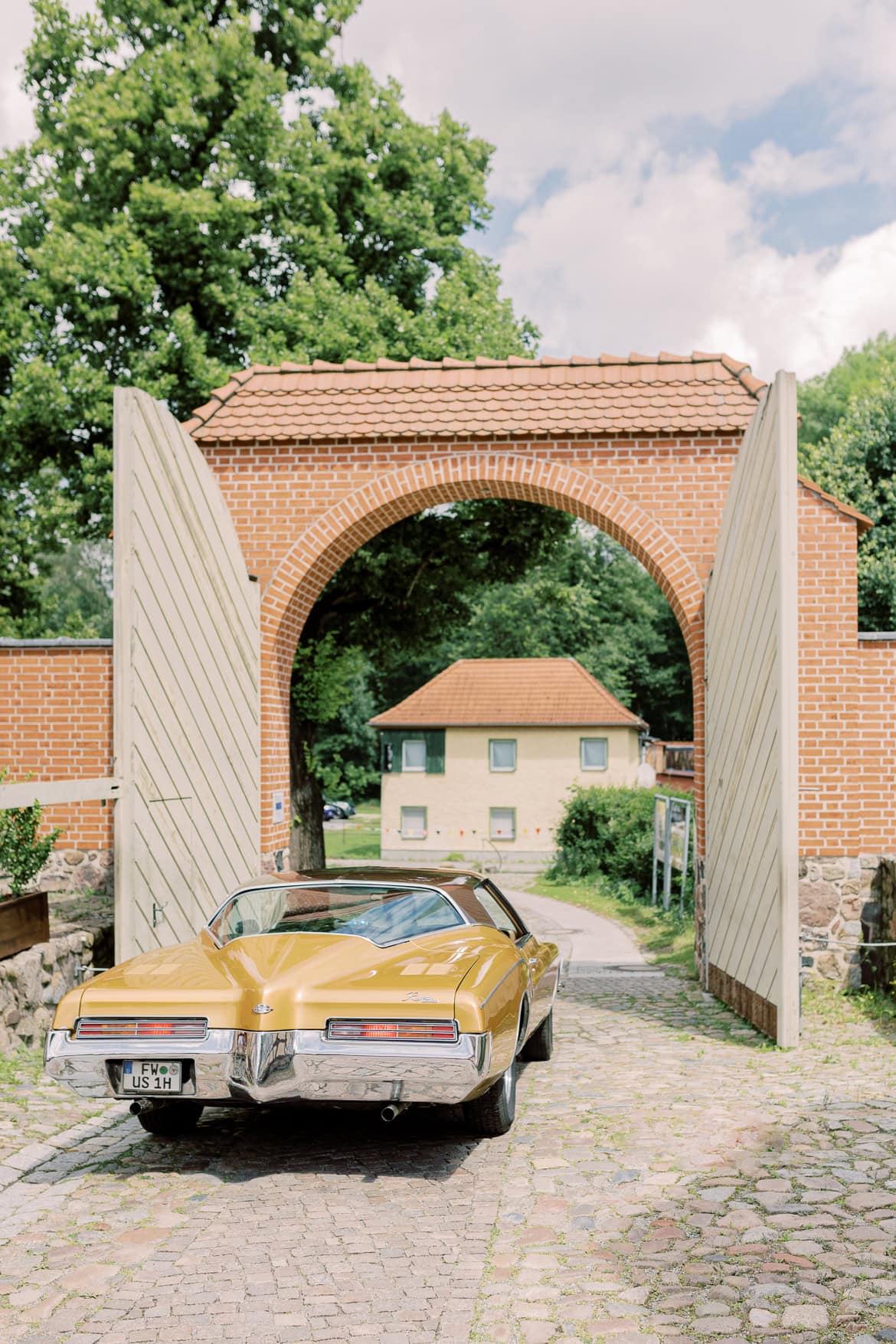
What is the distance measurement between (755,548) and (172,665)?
420cm

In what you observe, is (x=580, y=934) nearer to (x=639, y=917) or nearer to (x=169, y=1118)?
(x=639, y=917)

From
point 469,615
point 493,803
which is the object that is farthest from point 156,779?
point 493,803

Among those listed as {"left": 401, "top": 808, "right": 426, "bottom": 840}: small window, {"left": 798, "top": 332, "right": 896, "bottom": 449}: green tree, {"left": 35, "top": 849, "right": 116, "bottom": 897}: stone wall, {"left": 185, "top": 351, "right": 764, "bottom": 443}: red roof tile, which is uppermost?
{"left": 798, "top": 332, "right": 896, "bottom": 449}: green tree

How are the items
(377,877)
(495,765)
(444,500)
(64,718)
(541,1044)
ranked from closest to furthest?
(377,877), (541,1044), (64,718), (444,500), (495,765)

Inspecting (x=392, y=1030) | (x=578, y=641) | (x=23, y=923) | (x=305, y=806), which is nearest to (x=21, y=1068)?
(x=23, y=923)

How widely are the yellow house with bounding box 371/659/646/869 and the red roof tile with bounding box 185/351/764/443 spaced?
23.3 meters

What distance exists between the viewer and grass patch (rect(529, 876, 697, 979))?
1323cm

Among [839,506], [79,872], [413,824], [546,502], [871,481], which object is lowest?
[413,824]

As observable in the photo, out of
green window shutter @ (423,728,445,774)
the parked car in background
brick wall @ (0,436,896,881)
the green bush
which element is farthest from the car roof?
the parked car in background

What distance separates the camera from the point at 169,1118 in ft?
19.2

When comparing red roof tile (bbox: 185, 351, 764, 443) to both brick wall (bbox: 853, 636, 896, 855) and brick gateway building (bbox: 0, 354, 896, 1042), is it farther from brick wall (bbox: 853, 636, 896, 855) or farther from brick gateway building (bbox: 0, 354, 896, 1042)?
brick wall (bbox: 853, 636, 896, 855)

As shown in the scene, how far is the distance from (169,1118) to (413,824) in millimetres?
28687

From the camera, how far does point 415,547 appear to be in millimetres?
16969

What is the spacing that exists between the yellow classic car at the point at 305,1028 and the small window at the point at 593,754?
28066 millimetres
